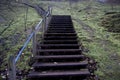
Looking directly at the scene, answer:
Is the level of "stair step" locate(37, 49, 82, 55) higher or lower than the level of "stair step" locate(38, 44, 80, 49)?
lower

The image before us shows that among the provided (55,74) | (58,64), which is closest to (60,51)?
(58,64)

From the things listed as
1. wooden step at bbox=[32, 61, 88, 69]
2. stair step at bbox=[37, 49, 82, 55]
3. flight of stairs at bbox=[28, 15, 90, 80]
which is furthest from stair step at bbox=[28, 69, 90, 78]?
stair step at bbox=[37, 49, 82, 55]

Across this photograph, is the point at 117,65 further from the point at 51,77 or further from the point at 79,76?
the point at 51,77

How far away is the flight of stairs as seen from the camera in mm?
5902

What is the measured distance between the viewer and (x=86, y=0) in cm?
3462

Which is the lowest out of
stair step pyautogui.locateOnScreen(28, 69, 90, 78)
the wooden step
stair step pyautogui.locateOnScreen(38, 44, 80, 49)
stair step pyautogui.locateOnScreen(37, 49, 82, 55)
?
stair step pyautogui.locateOnScreen(28, 69, 90, 78)

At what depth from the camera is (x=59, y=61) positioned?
701 cm

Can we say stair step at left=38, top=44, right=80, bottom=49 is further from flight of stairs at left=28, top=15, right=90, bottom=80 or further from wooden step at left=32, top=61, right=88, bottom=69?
wooden step at left=32, top=61, right=88, bottom=69

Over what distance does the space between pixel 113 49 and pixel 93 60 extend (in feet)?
7.04

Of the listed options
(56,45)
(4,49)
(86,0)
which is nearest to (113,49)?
(56,45)

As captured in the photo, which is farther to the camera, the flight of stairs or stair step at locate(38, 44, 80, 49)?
stair step at locate(38, 44, 80, 49)

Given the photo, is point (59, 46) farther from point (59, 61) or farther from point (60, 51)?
point (59, 61)

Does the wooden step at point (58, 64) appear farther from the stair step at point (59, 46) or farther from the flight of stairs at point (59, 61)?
the stair step at point (59, 46)

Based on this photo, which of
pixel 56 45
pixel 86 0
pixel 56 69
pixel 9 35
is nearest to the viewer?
pixel 56 69
